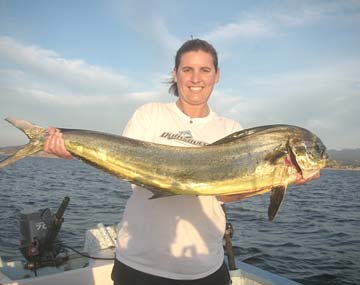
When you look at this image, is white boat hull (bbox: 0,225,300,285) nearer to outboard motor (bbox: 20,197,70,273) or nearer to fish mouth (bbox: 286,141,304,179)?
outboard motor (bbox: 20,197,70,273)

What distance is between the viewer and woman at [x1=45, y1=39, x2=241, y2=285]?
135 inches

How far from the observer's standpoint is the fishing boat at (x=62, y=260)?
6.09 metres

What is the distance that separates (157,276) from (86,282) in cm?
304

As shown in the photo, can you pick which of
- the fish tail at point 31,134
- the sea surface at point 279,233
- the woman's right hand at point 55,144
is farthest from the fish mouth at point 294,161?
the sea surface at point 279,233

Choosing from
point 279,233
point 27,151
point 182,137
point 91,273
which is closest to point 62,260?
point 91,273

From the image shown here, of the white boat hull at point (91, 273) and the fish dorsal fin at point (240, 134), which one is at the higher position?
the fish dorsal fin at point (240, 134)

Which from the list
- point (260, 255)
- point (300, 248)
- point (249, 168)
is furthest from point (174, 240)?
point (300, 248)

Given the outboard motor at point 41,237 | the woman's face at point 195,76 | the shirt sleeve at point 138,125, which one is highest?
the woman's face at point 195,76

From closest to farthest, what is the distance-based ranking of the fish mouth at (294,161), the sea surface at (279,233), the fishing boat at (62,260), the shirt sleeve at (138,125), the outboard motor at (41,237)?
the fish mouth at (294,161), the shirt sleeve at (138,125), the fishing boat at (62,260), the outboard motor at (41,237), the sea surface at (279,233)

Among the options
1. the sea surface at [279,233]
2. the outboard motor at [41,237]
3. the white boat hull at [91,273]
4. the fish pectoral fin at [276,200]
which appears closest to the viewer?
the fish pectoral fin at [276,200]

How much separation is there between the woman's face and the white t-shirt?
0.27 m

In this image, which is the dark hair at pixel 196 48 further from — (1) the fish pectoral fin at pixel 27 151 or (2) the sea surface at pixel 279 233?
(2) the sea surface at pixel 279 233

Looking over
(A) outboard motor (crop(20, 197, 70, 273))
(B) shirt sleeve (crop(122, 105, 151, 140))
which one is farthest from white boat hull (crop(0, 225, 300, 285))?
(B) shirt sleeve (crop(122, 105, 151, 140))

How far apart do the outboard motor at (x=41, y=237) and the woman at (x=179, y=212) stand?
11.1 feet
